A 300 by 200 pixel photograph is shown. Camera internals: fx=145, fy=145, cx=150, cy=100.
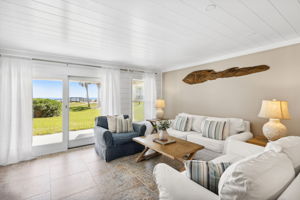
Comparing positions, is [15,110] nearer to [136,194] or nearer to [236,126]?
[136,194]

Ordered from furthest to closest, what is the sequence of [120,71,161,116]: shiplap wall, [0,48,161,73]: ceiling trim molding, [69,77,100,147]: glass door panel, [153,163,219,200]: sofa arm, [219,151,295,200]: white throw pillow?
[120,71,161,116]: shiplap wall → [69,77,100,147]: glass door panel → [0,48,161,73]: ceiling trim molding → [153,163,219,200]: sofa arm → [219,151,295,200]: white throw pillow

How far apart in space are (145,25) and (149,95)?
10.0ft

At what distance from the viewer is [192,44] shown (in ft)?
9.22

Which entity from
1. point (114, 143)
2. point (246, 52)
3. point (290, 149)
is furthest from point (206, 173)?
point (246, 52)

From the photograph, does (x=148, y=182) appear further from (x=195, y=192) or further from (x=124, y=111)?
(x=124, y=111)

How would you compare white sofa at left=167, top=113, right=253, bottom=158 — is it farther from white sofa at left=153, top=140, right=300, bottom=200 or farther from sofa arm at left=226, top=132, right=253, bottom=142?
white sofa at left=153, top=140, right=300, bottom=200

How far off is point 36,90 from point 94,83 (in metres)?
1.31

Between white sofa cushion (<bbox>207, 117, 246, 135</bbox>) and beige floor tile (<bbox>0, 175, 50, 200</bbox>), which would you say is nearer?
beige floor tile (<bbox>0, 175, 50, 200</bbox>)

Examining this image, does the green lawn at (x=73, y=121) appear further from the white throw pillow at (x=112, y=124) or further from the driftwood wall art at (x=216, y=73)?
the driftwood wall art at (x=216, y=73)

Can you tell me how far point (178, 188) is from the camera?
0.99 metres

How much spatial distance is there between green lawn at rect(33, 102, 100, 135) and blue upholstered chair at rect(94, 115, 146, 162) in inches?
28.3

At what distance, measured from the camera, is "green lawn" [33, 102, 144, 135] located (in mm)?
3379

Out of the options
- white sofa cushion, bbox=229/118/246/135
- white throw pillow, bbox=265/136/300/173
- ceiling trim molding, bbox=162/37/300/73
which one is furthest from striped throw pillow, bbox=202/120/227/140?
white throw pillow, bbox=265/136/300/173

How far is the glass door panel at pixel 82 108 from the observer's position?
3.75 meters
